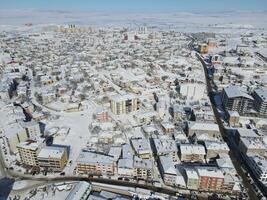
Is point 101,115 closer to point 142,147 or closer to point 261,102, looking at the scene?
point 142,147

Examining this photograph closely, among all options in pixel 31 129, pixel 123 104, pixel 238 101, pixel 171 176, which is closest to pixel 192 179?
pixel 171 176

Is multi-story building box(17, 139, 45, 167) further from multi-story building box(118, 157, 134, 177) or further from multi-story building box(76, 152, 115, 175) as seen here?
multi-story building box(118, 157, 134, 177)

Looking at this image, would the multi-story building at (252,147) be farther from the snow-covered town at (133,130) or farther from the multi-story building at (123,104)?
the multi-story building at (123,104)

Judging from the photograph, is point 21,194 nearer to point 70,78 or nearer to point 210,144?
point 210,144

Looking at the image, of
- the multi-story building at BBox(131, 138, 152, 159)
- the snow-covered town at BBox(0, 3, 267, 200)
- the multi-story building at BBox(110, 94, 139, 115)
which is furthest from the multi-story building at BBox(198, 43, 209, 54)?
the multi-story building at BBox(131, 138, 152, 159)

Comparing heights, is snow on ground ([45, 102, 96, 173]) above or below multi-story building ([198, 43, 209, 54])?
below

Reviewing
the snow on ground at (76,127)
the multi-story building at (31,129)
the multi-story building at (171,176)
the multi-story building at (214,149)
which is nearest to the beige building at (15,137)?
the multi-story building at (31,129)
